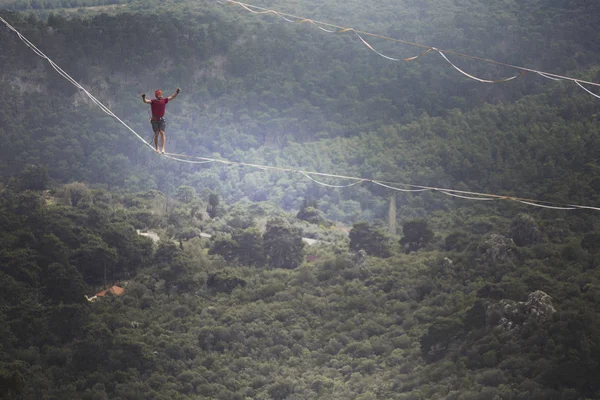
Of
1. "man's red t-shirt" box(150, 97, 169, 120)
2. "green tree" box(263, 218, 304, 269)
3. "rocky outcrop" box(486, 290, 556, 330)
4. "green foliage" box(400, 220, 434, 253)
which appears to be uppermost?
"man's red t-shirt" box(150, 97, 169, 120)

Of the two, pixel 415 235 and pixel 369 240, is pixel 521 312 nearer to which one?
pixel 415 235

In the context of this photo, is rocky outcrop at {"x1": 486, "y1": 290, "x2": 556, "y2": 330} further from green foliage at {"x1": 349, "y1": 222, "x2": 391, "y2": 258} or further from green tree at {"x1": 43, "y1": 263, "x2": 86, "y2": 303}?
green tree at {"x1": 43, "y1": 263, "x2": 86, "y2": 303}

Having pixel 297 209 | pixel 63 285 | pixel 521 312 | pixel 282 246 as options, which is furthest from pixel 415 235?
pixel 63 285

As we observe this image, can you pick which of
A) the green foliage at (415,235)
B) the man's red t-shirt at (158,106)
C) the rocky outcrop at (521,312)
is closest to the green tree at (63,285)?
the man's red t-shirt at (158,106)

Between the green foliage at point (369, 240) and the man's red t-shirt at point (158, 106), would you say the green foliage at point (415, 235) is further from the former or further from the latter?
the man's red t-shirt at point (158, 106)

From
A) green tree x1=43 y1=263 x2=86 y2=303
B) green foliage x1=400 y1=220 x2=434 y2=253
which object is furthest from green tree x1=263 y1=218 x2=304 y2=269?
green tree x1=43 y1=263 x2=86 y2=303
